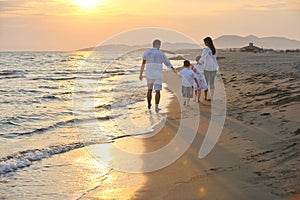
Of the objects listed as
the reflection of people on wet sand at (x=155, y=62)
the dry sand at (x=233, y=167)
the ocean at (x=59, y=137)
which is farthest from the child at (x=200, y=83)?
the dry sand at (x=233, y=167)

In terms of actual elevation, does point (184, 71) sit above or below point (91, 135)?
above

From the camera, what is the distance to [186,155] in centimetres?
635

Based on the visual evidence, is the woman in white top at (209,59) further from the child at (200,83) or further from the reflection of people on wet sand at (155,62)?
the reflection of people on wet sand at (155,62)

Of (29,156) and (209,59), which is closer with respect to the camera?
(29,156)

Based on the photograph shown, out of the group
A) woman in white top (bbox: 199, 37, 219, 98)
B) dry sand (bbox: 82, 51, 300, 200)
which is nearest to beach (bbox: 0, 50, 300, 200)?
dry sand (bbox: 82, 51, 300, 200)

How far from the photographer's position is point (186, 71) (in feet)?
38.7

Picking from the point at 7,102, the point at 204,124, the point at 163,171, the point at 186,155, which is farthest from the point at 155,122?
the point at 7,102

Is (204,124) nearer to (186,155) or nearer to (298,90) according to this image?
(186,155)

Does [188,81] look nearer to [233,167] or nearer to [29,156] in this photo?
[29,156]

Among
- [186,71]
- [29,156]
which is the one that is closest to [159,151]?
[29,156]

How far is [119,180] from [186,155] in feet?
4.40

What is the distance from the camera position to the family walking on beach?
11078mm

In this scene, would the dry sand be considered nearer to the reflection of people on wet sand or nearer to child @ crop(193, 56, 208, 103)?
the reflection of people on wet sand

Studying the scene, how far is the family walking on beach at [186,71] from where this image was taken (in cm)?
1108
